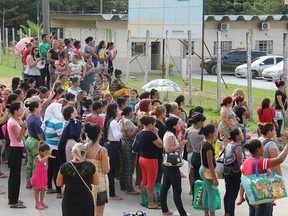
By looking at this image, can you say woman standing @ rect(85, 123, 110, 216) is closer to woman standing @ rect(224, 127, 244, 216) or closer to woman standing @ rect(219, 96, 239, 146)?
woman standing @ rect(224, 127, 244, 216)

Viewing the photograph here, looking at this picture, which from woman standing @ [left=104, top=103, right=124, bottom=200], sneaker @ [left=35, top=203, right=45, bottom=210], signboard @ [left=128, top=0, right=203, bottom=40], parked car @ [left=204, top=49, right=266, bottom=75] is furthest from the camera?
parked car @ [left=204, top=49, right=266, bottom=75]

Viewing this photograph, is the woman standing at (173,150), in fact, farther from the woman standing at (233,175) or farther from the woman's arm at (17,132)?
the woman's arm at (17,132)

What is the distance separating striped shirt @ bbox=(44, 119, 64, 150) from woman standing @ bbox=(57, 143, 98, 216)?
3268mm

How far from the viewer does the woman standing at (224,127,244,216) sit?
33.9 feet

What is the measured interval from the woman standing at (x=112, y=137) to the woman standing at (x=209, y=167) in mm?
2020

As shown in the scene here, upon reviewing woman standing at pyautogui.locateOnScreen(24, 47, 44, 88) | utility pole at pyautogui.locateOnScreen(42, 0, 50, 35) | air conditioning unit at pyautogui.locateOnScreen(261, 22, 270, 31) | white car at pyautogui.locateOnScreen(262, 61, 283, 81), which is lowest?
white car at pyautogui.locateOnScreen(262, 61, 283, 81)

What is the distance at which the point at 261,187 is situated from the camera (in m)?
9.34

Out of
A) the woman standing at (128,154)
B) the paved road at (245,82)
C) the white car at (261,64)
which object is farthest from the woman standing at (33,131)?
the white car at (261,64)

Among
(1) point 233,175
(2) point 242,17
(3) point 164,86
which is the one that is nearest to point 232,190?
(1) point 233,175

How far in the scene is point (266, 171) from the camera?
9477 mm

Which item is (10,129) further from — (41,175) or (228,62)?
(228,62)

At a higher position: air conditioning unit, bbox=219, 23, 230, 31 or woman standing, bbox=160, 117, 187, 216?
air conditioning unit, bbox=219, 23, 230, 31

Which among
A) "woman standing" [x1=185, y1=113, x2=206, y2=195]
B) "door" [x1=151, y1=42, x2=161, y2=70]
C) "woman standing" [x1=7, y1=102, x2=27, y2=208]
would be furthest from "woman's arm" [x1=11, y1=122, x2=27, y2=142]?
"door" [x1=151, y1=42, x2=161, y2=70]

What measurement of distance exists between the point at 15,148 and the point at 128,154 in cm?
236
